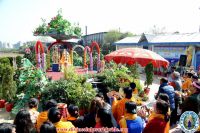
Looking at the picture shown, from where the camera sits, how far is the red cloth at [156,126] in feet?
13.1

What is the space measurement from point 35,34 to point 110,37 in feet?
91.1

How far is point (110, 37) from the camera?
43.1 metres

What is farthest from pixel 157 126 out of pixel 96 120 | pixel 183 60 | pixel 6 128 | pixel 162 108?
pixel 183 60

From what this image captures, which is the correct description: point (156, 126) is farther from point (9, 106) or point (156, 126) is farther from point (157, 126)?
point (9, 106)

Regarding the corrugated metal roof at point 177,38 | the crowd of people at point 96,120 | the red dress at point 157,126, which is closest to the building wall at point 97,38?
the corrugated metal roof at point 177,38

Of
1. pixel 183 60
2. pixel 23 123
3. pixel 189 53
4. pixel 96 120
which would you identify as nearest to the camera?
pixel 23 123

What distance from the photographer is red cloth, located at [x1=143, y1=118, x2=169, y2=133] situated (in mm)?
3980

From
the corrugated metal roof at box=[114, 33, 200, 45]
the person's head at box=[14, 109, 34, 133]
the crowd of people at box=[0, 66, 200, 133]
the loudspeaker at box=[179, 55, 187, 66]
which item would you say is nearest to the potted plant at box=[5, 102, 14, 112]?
the crowd of people at box=[0, 66, 200, 133]

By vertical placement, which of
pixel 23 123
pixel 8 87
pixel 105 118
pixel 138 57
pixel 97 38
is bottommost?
pixel 8 87

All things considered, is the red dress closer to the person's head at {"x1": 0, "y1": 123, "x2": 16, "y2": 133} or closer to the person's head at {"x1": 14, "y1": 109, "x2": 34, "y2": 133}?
the person's head at {"x1": 14, "y1": 109, "x2": 34, "y2": 133}

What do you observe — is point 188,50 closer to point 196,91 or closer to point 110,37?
point 196,91

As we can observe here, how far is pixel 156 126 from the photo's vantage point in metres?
3.99

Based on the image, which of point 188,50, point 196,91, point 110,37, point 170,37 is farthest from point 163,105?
Answer: point 110,37

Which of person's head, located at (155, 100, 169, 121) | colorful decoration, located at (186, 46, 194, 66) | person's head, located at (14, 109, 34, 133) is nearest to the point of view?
person's head, located at (14, 109, 34, 133)
